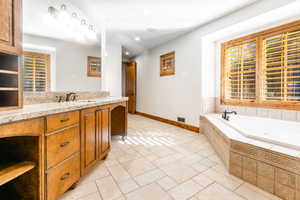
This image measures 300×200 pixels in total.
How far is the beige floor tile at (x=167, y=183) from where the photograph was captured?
134cm

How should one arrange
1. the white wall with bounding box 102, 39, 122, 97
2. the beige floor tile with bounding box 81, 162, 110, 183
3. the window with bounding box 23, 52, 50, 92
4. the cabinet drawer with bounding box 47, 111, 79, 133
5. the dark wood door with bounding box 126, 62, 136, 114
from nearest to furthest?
the cabinet drawer with bounding box 47, 111, 79, 133, the beige floor tile with bounding box 81, 162, 110, 183, the window with bounding box 23, 52, 50, 92, the white wall with bounding box 102, 39, 122, 97, the dark wood door with bounding box 126, 62, 136, 114

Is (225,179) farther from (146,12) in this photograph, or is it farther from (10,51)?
(146,12)

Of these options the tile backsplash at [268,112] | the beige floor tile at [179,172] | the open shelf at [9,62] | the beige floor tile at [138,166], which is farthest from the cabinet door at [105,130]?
the tile backsplash at [268,112]

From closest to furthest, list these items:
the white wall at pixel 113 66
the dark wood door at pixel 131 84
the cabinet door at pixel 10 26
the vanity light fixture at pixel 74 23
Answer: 1. the cabinet door at pixel 10 26
2. the vanity light fixture at pixel 74 23
3. the white wall at pixel 113 66
4. the dark wood door at pixel 131 84

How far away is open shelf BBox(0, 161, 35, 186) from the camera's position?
799 mm

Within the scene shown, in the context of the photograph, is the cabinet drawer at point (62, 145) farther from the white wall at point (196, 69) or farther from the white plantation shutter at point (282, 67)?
the white plantation shutter at point (282, 67)

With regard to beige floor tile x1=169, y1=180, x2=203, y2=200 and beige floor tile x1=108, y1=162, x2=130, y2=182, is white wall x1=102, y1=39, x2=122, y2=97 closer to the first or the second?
beige floor tile x1=108, y1=162, x2=130, y2=182

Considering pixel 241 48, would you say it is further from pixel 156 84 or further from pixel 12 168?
pixel 12 168

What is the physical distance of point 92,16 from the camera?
2.70 metres

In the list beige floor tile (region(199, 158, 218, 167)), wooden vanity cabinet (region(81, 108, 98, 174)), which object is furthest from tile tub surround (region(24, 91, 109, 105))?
beige floor tile (region(199, 158, 218, 167))

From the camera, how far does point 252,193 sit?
125 cm

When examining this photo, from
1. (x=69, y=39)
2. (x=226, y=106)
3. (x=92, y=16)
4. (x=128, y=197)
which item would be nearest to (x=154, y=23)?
(x=92, y=16)

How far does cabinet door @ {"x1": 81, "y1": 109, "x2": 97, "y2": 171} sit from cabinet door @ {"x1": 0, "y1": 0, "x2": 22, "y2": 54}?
0.72 meters

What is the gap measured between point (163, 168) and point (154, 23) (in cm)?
290
